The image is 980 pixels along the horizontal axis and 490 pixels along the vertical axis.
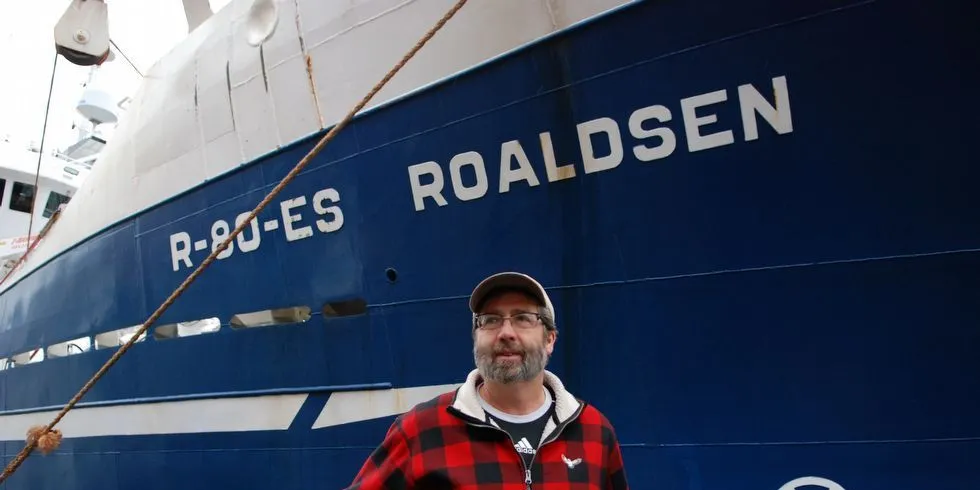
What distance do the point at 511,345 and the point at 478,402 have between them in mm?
147

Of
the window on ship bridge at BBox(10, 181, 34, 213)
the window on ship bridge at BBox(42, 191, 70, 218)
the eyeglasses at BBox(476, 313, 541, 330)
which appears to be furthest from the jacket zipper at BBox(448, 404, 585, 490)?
the window on ship bridge at BBox(42, 191, 70, 218)

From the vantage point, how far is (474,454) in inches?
57.3

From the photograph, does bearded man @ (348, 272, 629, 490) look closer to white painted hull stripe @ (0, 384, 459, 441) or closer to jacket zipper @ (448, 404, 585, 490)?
jacket zipper @ (448, 404, 585, 490)

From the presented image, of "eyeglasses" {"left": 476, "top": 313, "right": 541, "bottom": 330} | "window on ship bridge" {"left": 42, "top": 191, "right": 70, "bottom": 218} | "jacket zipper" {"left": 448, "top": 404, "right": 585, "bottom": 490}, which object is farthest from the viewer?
"window on ship bridge" {"left": 42, "top": 191, "right": 70, "bottom": 218}

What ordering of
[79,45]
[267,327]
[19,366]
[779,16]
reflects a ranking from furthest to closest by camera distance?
[19,366], [79,45], [267,327], [779,16]

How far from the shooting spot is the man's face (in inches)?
60.2

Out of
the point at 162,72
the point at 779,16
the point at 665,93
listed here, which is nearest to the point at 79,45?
the point at 162,72

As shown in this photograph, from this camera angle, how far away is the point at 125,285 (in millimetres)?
4957

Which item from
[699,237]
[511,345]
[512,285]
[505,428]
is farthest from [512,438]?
[699,237]

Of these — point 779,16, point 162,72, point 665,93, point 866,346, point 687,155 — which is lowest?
point 866,346

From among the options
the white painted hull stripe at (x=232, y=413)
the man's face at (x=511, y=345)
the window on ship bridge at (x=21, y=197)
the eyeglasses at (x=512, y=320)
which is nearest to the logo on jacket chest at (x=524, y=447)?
the man's face at (x=511, y=345)

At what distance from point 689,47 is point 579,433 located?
5.85 ft

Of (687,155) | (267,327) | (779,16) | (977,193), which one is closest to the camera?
(977,193)

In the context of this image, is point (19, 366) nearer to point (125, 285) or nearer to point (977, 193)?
point (125, 285)
